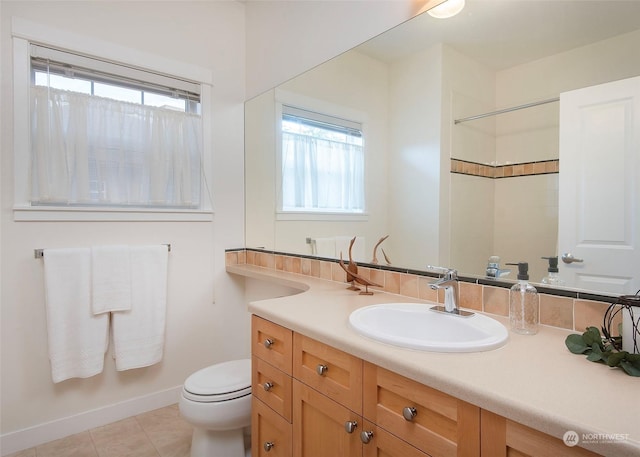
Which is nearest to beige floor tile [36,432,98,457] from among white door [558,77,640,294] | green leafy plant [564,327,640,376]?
green leafy plant [564,327,640,376]

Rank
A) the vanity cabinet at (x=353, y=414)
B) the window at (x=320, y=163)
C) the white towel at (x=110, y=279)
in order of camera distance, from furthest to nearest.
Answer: the window at (x=320, y=163), the white towel at (x=110, y=279), the vanity cabinet at (x=353, y=414)

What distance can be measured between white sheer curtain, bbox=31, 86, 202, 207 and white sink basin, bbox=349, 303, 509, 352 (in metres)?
1.58

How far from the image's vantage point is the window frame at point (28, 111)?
1.73m

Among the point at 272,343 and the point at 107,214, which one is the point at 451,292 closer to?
the point at 272,343

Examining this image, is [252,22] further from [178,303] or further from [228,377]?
[228,377]

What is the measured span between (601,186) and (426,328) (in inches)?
27.8

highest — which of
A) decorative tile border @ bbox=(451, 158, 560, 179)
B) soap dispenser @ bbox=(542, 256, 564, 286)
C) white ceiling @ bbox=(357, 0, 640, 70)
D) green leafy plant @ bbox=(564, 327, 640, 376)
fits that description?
white ceiling @ bbox=(357, 0, 640, 70)

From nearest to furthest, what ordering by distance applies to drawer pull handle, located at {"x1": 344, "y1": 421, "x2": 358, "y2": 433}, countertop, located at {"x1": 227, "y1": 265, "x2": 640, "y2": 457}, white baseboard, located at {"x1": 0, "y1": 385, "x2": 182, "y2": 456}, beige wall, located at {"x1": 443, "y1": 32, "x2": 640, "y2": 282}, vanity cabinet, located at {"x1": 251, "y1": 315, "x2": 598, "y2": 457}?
1. countertop, located at {"x1": 227, "y1": 265, "x2": 640, "y2": 457}
2. vanity cabinet, located at {"x1": 251, "y1": 315, "x2": 598, "y2": 457}
3. drawer pull handle, located at {"x1": 344, "y1": 421, "x2": 358, "y2": 433}
4. beige wall, located at {"x1": 443, "y1": 32, "x2": 640, "y2": 282}
5. white baseboard, located at {"x1": 0, "y1": 385, "x2": 182, "y2": 456}

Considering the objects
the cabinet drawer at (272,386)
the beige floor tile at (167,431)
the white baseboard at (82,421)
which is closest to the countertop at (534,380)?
the cabinet drawer at (272,386)

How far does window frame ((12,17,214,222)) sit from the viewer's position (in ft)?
5.66

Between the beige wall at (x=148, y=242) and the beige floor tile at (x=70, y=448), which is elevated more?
the beige wall at (x=148, y=242)

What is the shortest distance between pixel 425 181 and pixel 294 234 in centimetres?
99

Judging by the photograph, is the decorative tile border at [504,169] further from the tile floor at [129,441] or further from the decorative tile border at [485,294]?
the tile floor at [129,441]

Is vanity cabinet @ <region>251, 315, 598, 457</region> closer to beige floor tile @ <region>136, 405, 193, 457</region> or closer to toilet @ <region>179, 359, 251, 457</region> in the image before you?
toilet @ <region>179, 359, 251, 457</region>
